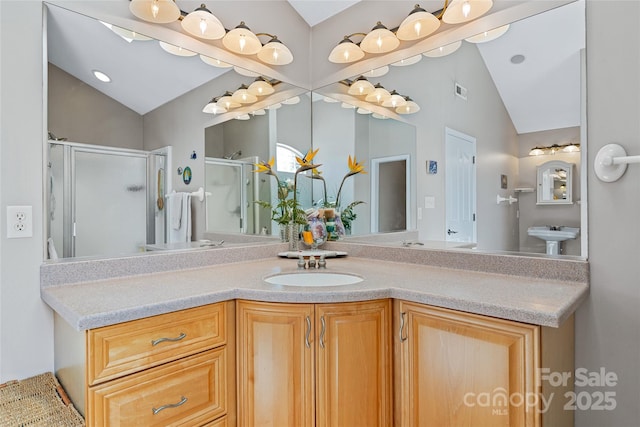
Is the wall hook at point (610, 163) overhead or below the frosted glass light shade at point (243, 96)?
below

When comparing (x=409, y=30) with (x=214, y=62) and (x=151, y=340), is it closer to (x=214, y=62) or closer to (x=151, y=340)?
(x=214, y=62)

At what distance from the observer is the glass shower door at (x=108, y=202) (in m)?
1.56

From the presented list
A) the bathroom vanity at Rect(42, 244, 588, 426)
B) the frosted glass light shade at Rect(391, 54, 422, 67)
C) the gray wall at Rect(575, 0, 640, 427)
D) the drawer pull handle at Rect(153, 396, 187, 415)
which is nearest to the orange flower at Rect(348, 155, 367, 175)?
the frosted glass light shade at Rect(391, 54, 422, 67)

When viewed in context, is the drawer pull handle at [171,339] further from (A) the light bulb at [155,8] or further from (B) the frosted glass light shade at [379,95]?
(B) the frosted glass light shade at [379,95]

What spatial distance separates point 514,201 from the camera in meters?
1.64

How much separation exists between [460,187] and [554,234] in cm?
48

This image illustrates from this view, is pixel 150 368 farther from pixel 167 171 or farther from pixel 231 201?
pixel 231 201

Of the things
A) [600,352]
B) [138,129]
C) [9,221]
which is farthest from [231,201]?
[600,352]

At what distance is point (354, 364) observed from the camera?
1344 mm

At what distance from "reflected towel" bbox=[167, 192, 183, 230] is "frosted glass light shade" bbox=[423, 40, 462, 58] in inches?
60.7

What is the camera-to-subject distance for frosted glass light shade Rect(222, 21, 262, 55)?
2.03 m

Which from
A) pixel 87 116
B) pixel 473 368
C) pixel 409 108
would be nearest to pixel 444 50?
pixel 409 108

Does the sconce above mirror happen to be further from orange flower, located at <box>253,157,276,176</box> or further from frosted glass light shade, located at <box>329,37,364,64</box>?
orange flower, located at <box>253,157,276,176</box>

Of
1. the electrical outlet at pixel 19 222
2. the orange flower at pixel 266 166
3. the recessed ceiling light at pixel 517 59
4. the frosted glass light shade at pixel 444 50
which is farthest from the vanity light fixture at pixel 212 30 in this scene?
the recessed ceiling light at pixel 517 59
